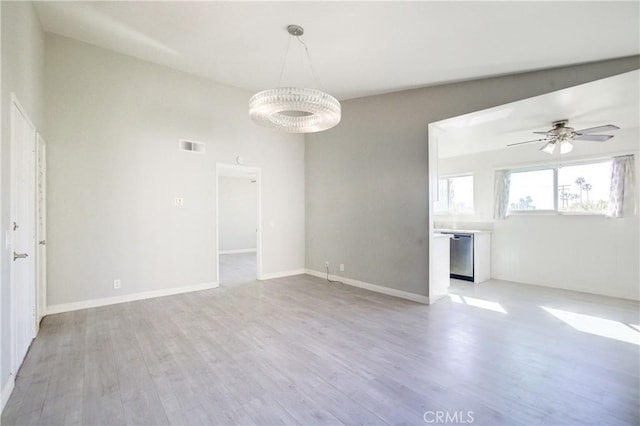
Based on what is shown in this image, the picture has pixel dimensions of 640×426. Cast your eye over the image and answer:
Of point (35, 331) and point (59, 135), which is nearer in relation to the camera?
point (35, 331)

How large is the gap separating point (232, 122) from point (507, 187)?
5763 mm

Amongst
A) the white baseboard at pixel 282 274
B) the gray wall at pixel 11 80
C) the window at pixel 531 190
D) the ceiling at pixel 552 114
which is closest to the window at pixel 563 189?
the window at pixel 531 190

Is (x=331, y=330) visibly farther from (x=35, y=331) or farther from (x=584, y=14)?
(x=584, y=14)

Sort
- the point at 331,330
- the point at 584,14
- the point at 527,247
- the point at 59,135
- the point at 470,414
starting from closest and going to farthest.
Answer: the point at 470,414 < the point at 584,14 < the point at 331,330 < the point at 59,135 < the point at 527,247

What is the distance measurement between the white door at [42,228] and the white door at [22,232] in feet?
1.51

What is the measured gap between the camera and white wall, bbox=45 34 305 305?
3.87m

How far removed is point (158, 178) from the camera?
4.60m

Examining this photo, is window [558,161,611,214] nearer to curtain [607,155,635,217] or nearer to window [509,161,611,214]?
window [509,161,611,214]

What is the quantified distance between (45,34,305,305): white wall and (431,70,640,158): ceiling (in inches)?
150

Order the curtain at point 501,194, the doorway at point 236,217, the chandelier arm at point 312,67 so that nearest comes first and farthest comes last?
1. the chandelier arm at point 312,67
2. the curtain at point 501,194
3. the doorway at point 236,217

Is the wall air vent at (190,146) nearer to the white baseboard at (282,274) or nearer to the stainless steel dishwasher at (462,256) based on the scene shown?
the white baseboard at (282,274)

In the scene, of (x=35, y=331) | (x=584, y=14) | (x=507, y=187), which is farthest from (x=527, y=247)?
(x=35, y=331)

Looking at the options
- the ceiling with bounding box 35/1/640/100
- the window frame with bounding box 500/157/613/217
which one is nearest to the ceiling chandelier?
the ceiling with bounding box 35/1/640/100

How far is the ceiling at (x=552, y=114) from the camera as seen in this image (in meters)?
3.19
